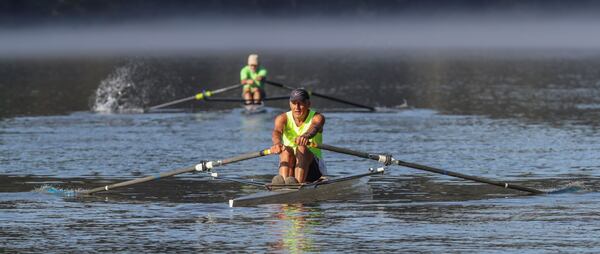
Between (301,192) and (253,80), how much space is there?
70.0 feet

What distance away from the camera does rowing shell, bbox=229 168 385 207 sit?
78.3 feet

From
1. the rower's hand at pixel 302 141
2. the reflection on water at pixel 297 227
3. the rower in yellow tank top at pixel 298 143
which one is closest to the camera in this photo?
the reflection on water at pixel 297 227

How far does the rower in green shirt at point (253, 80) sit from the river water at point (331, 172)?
0.82m

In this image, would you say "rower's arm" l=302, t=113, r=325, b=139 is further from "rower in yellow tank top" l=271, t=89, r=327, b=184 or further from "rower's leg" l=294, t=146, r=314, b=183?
"rower's leg" l=294, t=146, r=314, b=183

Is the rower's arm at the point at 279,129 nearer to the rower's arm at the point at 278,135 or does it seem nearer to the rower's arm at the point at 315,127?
the rower's arm at the point at 278,135

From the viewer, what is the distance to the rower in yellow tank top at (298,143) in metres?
24.8

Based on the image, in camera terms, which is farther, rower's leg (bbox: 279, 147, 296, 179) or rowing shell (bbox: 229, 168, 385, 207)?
rower's leg (bbox: 279, 147, 296, 179)

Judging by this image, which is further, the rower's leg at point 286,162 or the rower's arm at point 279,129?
the rower's arm at point 279,129

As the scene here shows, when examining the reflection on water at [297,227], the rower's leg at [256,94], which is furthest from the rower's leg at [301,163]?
the rower's leg at [256,94]

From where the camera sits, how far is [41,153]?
33094mm

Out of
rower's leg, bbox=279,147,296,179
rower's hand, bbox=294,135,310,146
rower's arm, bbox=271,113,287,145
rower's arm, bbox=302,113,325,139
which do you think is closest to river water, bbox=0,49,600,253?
rower's leg, bbox=279,147,296,179

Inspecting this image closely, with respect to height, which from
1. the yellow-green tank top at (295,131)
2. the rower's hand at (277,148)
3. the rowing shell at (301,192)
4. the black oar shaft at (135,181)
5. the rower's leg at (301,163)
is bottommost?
the rowing shell at (301,192)

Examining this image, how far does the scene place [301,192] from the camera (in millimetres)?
24266

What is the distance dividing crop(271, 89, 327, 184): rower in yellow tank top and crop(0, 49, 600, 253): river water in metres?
0.77
